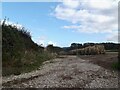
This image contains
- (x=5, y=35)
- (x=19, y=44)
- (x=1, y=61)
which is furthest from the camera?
(x=19, y=44)

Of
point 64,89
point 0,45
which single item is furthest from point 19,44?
point 64,89

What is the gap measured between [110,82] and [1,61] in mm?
7968

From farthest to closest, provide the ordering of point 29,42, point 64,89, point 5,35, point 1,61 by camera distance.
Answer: point 29,42, point 5,35, point 1,61, point 64,89

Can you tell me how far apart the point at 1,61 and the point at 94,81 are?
→ 7.37 m

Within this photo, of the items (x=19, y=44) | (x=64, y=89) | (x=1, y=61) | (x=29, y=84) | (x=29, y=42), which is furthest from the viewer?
(x=29, y=42)

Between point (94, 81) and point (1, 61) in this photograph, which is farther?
point (1, 61)

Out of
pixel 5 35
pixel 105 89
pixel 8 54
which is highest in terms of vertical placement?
pixel 5 35

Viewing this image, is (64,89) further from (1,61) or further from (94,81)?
(1,61)

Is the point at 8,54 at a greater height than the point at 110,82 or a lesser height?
greater

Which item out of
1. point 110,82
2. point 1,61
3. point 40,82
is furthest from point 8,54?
point 110,82

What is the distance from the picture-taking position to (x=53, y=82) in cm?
1142

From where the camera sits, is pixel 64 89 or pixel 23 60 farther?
pixel 23 60

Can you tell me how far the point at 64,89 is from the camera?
9984 millimetres

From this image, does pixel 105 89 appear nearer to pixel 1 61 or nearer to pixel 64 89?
pixel 64 89
